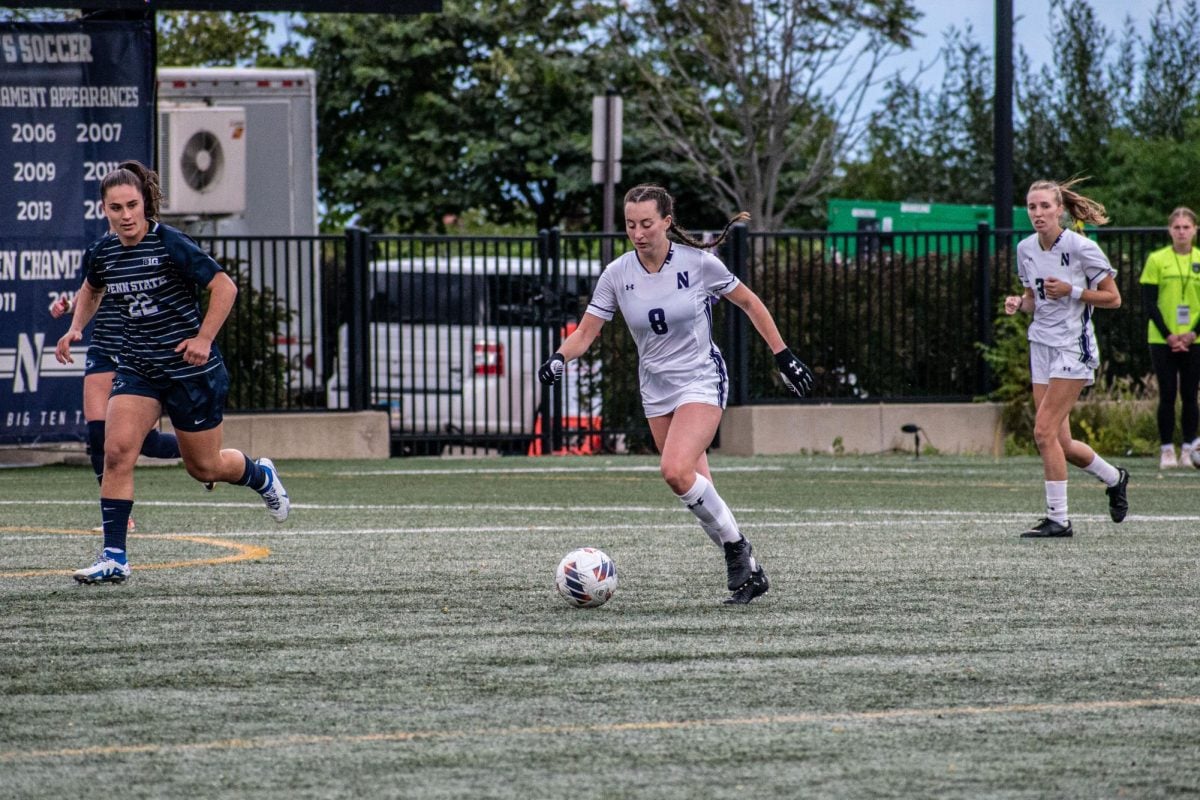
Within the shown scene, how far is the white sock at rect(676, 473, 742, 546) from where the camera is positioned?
7.83 m

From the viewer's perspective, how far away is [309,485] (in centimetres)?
1480

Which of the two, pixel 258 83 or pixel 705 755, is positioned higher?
pixel 258 83

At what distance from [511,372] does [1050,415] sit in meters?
9.03

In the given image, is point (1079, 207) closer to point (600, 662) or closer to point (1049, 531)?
point (1049, 531)

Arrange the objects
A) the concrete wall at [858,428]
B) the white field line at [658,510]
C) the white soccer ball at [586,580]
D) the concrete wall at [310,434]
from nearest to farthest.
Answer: the white soccer ball at [586,580]
the white field line at [658,510]
the concrete wall at [310,434]
the concrete wall at [858,428]

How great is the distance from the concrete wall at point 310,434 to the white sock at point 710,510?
10085 mm

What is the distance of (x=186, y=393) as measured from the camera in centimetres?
839

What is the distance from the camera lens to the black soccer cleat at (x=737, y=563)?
25.5 feet

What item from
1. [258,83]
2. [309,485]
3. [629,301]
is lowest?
[309,485]

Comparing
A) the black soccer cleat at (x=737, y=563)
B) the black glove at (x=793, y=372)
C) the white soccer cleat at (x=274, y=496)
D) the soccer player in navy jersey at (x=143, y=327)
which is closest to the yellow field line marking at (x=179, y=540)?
the white soccer cleat at (x=274, y=496)

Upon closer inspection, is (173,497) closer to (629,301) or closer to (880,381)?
(629,301)

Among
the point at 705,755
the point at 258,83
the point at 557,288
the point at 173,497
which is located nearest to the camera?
the point at 705,755

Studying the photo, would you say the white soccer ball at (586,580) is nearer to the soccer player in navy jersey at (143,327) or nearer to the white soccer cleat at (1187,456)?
the soccer player in navy jersey at (143,327)

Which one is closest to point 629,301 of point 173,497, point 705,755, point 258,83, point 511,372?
point 705,755
